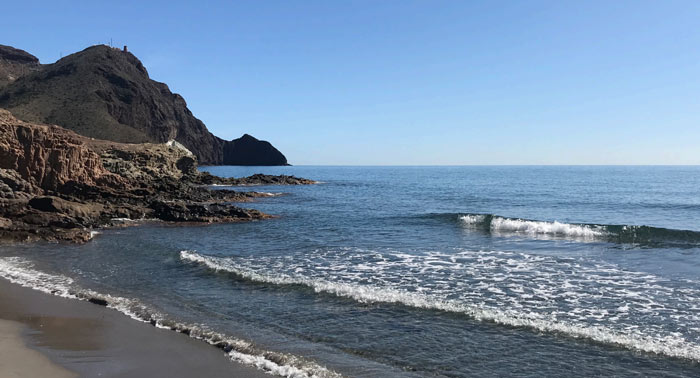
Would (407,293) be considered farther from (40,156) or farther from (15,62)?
(15,62)

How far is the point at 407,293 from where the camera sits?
13.0 m

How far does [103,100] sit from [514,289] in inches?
Result: 4811

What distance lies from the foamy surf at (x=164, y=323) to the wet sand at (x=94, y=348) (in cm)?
20

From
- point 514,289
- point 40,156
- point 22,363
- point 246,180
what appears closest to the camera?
point 22,363

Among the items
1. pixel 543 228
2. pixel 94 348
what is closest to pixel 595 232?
pixel 543 228

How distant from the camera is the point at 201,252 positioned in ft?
64.6

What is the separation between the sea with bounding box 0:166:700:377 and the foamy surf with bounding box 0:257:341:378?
4 cm

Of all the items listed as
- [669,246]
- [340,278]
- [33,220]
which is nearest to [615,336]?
[340,278]

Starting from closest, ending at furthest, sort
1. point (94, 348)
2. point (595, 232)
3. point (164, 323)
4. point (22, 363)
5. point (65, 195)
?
point (22, 363) → point (94, 348) → point (164, 323) → point (595, 232) → point (65, 195)

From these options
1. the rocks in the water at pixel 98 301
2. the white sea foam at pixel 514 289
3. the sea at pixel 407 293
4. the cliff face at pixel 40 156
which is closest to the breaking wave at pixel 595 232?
the sea at pixel 407 293

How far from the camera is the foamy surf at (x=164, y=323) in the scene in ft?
25.7

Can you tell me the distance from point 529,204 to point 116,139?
7602 cm

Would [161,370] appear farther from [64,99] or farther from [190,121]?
[190,121]

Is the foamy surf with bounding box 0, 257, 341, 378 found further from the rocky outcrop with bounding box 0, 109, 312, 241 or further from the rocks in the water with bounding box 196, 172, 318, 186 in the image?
the rocks in the water with bounding box 196, 172, 318, 186
